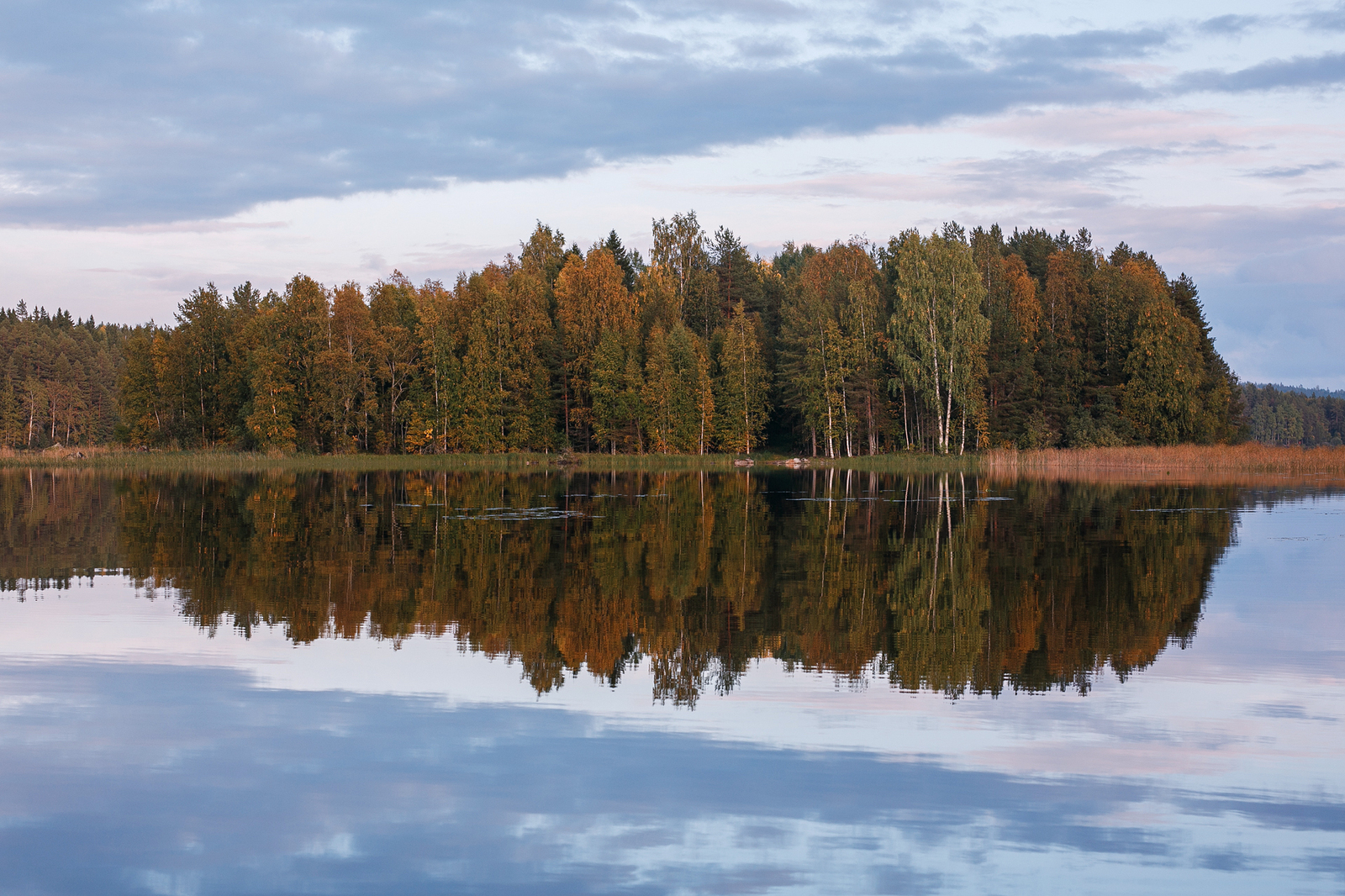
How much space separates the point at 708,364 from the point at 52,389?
89.0m

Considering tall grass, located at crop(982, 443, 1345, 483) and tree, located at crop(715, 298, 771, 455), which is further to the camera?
tree, located at crop(715, 298, 771, 455)

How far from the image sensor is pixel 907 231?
88.6m

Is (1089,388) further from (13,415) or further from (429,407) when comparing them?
(13,415)

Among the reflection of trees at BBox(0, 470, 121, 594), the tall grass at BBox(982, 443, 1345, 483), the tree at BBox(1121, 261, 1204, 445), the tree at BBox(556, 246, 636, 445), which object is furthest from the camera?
the tree at BBox(556, 246, 636, 445)

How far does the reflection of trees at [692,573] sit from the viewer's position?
15.5m

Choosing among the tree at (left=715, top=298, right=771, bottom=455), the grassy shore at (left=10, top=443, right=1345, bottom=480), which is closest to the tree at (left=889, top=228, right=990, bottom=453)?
the grassy shore at (left=10, top=443, right=1345, bottom=480)

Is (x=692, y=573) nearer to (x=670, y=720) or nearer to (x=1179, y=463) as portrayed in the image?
(x=670, y=720)

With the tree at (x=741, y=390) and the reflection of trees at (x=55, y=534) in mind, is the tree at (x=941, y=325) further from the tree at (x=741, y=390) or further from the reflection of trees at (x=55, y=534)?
the reflection of trees at (x=55, y=534)

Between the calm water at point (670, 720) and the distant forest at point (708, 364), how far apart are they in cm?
5981

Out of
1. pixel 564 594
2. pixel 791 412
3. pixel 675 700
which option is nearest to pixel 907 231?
pixel 791 412

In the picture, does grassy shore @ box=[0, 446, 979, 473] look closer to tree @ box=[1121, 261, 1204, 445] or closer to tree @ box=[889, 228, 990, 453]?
tree @ box=[889, 228, 990, 453]

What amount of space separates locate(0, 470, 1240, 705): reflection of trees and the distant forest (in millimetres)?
41078

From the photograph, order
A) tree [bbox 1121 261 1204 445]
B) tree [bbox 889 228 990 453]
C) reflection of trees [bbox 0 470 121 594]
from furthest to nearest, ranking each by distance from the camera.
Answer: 1. tree [bbox 1121 261 1204 445]
2. tree [bbox 889 228 990 453]
3. reflection of trees [bbox 0 470 121 594]

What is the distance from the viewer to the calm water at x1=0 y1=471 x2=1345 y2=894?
8.29m
